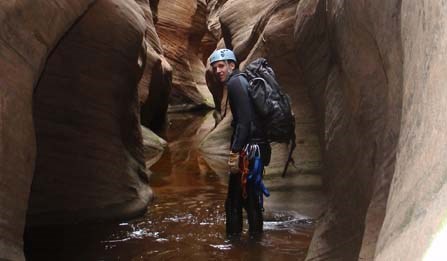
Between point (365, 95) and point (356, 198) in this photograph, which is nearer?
point (365, 95)

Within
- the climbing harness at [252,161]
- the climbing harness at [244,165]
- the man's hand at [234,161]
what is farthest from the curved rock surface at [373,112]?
the man's hand at [234,161]

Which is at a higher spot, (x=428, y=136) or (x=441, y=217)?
(x=428, y=136)

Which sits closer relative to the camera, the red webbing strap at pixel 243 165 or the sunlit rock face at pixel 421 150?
the sunlit rock face at pixel 421 150

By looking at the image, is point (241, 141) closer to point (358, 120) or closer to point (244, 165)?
point (244, 165)

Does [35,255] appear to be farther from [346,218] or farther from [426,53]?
[426,53]

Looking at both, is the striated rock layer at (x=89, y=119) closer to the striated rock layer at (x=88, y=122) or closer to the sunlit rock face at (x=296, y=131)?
the striated rock layer at (x=88, y=122)

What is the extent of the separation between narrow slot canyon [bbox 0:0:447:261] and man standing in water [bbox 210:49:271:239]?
0.97 ft

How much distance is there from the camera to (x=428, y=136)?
77.2 inches

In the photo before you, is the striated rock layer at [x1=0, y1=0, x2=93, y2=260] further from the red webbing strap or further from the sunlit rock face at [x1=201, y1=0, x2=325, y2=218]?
the sunlit rock face at [x1=201, y1=0, x2=325, y2=218]

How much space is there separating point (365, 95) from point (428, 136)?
2399 mm

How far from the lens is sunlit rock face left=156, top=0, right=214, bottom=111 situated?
83.7ft

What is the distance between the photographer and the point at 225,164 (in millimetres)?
12641

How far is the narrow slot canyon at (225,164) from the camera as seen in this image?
7.27 ft

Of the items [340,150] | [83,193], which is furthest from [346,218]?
[83,193]
